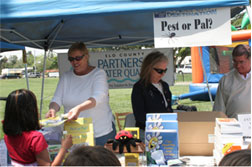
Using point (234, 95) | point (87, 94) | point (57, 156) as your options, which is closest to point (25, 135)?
point (57, 156)

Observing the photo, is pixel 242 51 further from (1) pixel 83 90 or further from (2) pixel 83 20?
(2) pixel 83 20

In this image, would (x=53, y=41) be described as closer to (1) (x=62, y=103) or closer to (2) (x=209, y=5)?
(1) (x=62, y=103)

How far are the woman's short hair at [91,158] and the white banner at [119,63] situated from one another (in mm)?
3773

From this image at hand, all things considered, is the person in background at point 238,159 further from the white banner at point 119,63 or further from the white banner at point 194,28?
the white banner at point 119,63

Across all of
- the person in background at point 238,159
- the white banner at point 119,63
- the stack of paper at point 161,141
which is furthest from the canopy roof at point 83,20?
the person in background at point 238,159

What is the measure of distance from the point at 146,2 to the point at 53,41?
2648 millimetres

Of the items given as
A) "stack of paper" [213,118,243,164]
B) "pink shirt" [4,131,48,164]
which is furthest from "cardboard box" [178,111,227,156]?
"pink shirt" [4,131,48,164]

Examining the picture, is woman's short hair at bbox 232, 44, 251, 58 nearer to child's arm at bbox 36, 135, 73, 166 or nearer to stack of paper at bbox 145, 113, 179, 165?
stack of paper at bbox 145, 113, 179, 165

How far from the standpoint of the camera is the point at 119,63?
4.77 meters

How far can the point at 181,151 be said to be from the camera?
2168 mm

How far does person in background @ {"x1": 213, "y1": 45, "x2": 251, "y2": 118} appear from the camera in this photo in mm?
2676

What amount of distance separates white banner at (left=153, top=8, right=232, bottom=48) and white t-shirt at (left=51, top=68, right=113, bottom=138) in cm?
64

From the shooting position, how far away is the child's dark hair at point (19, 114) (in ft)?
5.72

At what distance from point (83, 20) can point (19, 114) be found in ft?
7.36
